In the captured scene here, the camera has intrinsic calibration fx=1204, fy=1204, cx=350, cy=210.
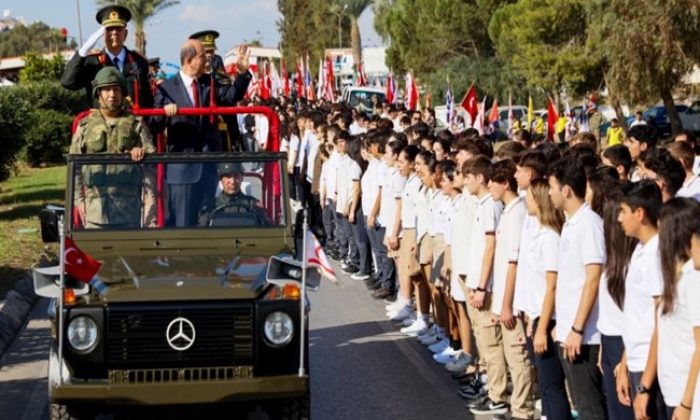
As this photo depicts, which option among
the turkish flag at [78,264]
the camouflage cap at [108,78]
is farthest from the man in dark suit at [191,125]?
the turkish flag at [78,264]

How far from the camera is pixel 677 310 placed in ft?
17.9

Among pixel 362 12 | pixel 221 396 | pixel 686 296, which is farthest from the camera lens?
pixel 362 12

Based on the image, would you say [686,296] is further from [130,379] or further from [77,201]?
[77,201]

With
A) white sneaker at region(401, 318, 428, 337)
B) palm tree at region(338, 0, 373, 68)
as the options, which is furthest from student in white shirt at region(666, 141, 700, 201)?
palm tree at region(338, 0, 373, 68)

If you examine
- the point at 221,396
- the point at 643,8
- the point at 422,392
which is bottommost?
the point at 422,392

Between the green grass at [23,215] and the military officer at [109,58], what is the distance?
4085 mm

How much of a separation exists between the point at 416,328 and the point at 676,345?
6.84 metres

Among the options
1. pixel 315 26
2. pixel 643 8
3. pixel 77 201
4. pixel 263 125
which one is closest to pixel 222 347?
pixel 77 201

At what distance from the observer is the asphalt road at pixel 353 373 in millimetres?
9234

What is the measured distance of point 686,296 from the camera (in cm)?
528

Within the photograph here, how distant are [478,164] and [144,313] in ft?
10.4

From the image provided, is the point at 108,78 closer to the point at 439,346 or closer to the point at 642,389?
the point at 439,346

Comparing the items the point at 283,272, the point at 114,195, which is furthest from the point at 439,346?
the point at 283,272

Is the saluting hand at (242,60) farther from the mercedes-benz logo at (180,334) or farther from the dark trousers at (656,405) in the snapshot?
the dark trousers at (656,405)
